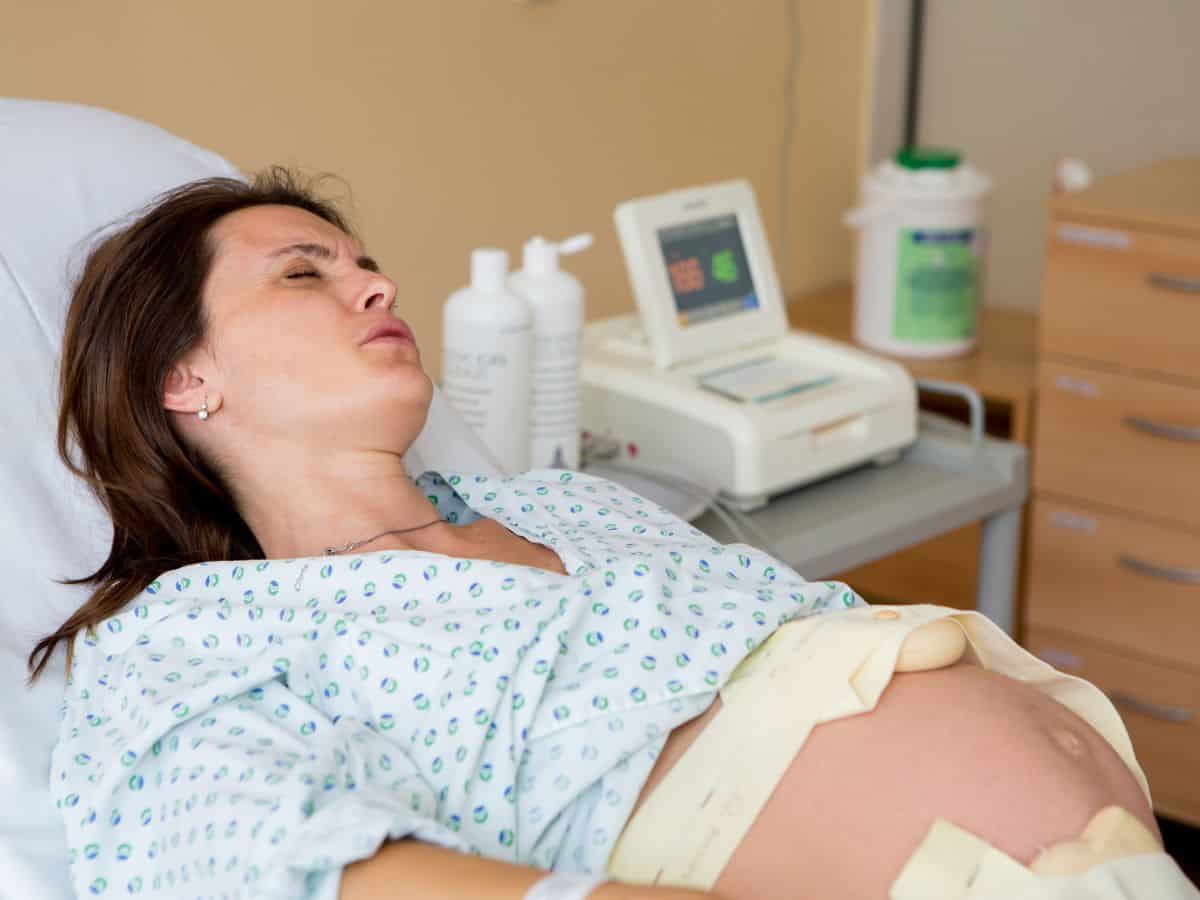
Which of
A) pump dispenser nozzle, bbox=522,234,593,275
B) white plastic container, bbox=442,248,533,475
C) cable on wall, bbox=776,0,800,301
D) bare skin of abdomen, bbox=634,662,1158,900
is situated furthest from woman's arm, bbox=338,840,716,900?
cable on wall, bbox=776,0,800,301

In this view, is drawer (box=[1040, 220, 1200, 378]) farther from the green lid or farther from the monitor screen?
the monitor screen

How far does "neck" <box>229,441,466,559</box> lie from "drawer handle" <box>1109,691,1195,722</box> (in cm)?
146

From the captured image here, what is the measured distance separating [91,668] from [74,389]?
26 centimetres

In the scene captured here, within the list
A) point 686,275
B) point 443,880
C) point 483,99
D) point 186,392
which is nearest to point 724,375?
point 686,275

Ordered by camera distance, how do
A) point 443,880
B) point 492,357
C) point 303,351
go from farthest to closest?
point 492,357 < point 303,351 < point 443,880

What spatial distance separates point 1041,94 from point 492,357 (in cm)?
159

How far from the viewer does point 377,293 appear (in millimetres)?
1403

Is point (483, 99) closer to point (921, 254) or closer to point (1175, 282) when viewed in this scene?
point (921, 254)

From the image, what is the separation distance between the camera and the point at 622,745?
115 centimetres

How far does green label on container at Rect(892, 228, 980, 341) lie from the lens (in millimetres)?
2537

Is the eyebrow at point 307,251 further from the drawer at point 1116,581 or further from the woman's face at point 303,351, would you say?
the drawer at point 1116,581

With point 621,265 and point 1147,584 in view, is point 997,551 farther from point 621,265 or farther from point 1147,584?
point 621,265

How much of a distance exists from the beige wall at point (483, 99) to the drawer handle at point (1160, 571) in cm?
93

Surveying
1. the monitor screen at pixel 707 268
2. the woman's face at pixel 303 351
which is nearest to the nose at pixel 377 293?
the woman's face at pixel 303 351
